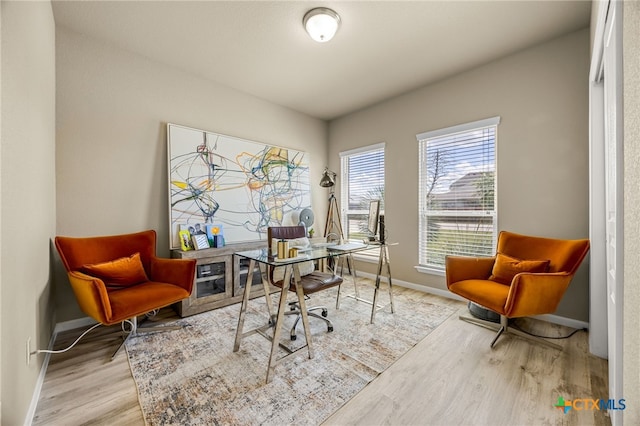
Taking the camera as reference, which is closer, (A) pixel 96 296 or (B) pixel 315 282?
(A) pixel 96 296

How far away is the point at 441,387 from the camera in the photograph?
1.65 metres

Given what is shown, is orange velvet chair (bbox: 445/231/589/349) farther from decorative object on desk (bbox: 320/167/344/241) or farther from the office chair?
decorative object on desk (bbox: 320/167/344/241)

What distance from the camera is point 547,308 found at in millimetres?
2023

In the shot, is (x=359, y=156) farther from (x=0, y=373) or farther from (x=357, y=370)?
(x=0, y=373)

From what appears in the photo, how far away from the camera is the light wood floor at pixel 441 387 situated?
1418 mm

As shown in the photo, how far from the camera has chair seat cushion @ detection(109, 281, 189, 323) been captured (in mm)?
1952

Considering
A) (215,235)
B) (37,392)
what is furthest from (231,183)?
(37,392)

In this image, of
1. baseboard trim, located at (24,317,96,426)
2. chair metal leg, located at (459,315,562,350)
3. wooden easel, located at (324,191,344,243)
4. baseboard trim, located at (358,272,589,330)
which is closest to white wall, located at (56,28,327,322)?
baseboard trim, located at (24,317,96,426)

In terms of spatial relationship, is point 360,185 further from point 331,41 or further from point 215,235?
point 215,235

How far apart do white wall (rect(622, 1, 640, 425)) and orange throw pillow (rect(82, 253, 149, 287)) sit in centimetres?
304

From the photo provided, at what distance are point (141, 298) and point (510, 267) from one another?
3149 mm

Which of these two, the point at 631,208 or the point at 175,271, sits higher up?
the point at 631,208

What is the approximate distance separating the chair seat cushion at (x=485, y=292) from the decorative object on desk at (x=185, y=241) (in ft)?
9.07

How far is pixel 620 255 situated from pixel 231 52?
324cm
